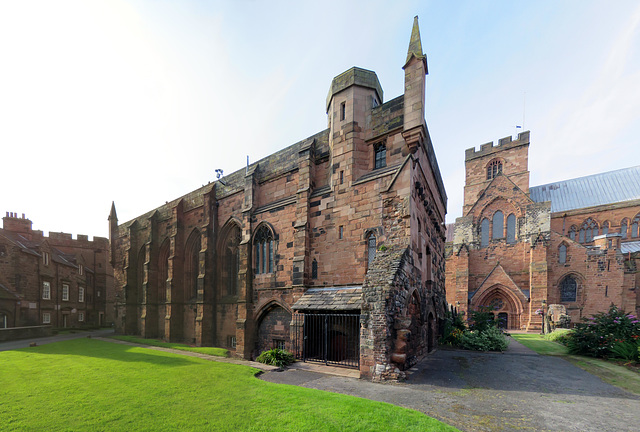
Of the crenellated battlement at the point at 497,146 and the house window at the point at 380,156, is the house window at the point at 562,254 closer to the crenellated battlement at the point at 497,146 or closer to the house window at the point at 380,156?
the crenellated battlement at the point at 497,146

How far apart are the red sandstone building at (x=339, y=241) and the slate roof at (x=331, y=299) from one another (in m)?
0.06

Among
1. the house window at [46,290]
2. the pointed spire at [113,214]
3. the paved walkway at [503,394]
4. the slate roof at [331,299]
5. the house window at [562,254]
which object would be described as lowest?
the house window at [46,290]

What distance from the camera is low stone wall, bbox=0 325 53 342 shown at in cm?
2102

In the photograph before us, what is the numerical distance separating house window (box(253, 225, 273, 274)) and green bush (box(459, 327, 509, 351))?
11.2 metres

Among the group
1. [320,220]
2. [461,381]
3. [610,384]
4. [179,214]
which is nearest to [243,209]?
[320,220]

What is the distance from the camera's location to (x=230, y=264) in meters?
18.9

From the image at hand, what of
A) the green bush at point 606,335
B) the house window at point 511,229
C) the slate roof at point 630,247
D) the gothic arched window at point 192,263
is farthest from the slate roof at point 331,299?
the slate roof at point 630,247

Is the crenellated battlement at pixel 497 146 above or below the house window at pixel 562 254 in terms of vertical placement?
above

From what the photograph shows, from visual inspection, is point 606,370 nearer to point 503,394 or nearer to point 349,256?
point 503,394

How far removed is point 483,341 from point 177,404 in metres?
14.6

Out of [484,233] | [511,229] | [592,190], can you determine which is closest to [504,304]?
[484,233]

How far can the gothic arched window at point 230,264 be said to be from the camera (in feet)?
61.5

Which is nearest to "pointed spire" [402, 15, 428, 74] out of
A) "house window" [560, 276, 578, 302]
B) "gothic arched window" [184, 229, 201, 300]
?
"gothic arched window" [184, 229, 201, 300]

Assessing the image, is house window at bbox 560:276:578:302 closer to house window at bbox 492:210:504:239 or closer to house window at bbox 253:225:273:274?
house window at bbox 492:210:504:239
